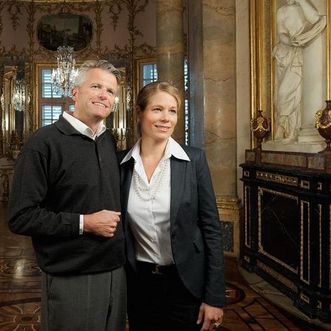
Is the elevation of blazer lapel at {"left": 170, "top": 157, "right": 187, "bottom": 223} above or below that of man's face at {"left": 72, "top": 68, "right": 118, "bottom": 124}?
below

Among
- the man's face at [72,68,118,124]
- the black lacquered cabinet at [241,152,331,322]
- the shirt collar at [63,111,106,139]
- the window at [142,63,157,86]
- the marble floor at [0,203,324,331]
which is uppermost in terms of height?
the window at [142,63,157,86]

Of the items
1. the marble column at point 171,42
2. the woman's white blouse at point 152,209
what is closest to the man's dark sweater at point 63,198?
the woman's white blouse at point 152,209

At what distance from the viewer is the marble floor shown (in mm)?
3652

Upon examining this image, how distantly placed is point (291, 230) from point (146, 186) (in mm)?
2722

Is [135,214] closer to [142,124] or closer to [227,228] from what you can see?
[142,124]

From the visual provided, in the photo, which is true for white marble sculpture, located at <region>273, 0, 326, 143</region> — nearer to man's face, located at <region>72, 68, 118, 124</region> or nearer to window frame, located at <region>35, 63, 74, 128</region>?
man's face, located at <region>72, 68, 118, 124</region>

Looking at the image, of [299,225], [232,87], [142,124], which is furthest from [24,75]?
[142,124]

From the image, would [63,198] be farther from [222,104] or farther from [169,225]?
[222,104]

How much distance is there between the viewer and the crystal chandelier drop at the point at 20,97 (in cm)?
1331

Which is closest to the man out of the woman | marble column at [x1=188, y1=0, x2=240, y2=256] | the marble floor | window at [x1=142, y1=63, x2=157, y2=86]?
the woman

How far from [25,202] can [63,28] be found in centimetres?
1298

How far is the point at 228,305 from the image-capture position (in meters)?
4.16

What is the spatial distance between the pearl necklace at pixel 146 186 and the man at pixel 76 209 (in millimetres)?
97

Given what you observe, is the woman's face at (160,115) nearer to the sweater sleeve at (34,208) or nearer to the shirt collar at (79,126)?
the shirt collar at (79,126)
